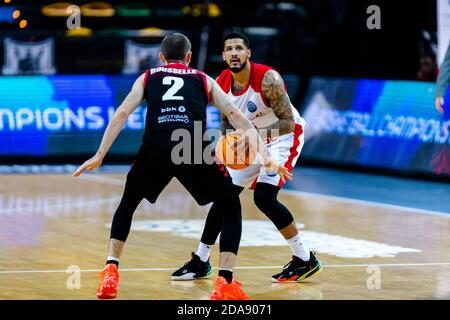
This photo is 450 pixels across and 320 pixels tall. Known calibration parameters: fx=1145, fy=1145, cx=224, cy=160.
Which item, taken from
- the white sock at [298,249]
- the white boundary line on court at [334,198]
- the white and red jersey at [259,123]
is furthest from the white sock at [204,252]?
the white boundary line on court at [334,198]

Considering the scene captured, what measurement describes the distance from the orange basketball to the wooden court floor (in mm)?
1028

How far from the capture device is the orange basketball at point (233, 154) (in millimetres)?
9844

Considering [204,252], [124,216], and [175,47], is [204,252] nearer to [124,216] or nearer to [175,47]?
[124,216]

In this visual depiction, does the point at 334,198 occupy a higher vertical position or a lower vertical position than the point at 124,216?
lower

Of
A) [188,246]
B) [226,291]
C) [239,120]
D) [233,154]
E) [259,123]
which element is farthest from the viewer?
[188,246]

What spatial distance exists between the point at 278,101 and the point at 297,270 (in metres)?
1.50

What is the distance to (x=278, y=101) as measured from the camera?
10102 millimetres

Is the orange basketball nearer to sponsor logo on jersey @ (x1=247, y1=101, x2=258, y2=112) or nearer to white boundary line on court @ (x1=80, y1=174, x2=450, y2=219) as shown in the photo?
sponsor logo on jersey @ (x1=247, y1=101, x2=258, y2=112)

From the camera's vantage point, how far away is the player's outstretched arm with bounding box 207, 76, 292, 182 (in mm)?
9078

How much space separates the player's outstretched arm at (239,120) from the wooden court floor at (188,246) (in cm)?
112

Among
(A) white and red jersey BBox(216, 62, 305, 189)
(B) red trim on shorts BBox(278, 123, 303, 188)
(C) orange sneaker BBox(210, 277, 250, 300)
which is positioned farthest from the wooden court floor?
(B) red trim on shorts BBox(278, 123, 303, 188)

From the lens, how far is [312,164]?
1992 centimetres

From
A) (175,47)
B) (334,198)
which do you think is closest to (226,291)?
(175,47)

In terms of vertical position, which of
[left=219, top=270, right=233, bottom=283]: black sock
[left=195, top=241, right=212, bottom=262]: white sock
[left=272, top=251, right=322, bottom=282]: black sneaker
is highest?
[left=219, top=270, right=233, bottom=283]: black sock
